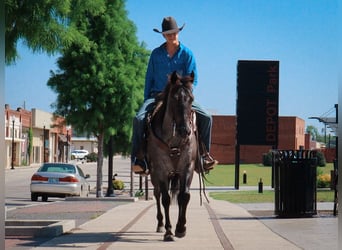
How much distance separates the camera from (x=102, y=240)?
10938 mm

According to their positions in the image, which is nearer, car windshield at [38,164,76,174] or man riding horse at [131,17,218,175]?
man riding horse at [131,17,218,175]

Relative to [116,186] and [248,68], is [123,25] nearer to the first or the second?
[116,186]

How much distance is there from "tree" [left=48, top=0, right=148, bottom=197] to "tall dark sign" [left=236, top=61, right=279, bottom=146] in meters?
16.2

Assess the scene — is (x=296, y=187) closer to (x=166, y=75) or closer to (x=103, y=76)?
(x=166, y=75)

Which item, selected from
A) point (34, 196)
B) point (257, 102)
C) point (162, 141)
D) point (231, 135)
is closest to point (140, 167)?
point (162, 141)

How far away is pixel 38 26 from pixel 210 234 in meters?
4.90

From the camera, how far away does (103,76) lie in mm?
27031

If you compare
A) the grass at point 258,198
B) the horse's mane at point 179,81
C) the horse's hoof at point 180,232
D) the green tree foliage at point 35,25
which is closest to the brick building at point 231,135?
the grass at point 258,198

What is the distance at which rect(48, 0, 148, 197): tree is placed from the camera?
89.4 feet

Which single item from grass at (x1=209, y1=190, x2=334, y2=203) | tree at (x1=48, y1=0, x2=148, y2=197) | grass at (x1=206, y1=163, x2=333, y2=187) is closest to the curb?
tree at (x1=48, y1=0, x2=148, y2=197)

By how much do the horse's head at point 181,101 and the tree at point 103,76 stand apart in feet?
55.8

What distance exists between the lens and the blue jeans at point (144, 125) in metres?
10.9

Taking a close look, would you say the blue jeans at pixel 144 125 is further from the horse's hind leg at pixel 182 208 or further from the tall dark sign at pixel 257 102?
the tall dark sign at pixel 257 102

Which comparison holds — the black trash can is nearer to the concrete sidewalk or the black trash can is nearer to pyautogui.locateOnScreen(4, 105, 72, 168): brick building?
the concrete sidewalk
